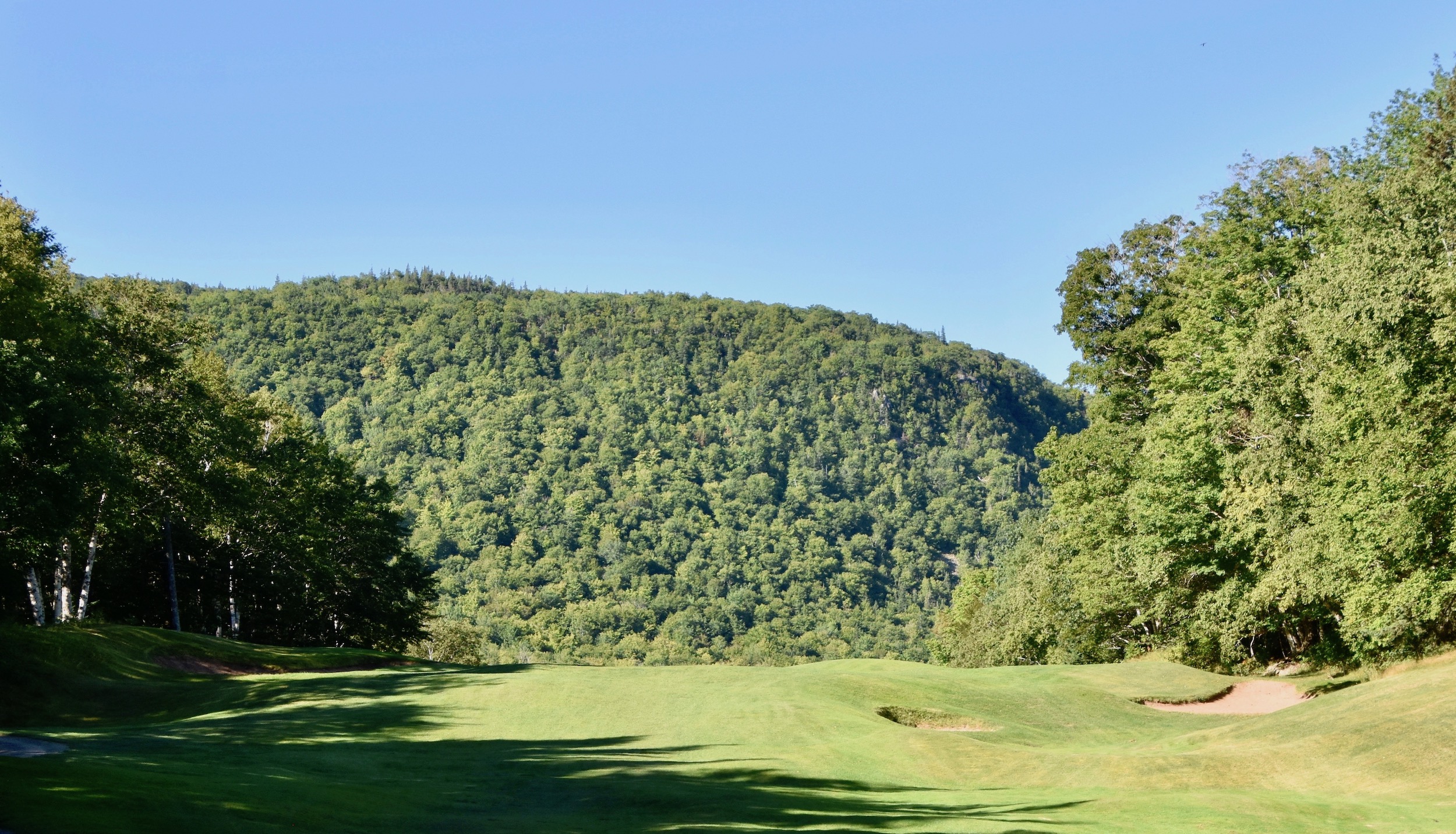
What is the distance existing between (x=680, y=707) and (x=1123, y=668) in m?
20.0

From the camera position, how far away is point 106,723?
26906 millimetres

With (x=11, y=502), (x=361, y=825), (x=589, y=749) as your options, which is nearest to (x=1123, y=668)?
(x=589, y=749)

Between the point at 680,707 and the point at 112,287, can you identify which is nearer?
the point at 680,707

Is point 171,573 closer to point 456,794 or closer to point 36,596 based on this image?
point 36,596

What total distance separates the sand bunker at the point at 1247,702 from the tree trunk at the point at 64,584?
4182 cm

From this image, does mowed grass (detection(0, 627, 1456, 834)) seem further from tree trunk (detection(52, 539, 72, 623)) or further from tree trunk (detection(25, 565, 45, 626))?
tree trunk (detection(52, 539, 72, 623))

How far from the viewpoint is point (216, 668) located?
3872 centimetres

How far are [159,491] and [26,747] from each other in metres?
36.6

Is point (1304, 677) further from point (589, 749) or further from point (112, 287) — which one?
point (112, 287)

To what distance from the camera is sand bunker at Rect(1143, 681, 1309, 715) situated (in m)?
34.2

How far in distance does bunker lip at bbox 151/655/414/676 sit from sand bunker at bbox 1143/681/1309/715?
2738cm

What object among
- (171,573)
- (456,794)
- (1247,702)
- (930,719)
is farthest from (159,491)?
(1247,702)

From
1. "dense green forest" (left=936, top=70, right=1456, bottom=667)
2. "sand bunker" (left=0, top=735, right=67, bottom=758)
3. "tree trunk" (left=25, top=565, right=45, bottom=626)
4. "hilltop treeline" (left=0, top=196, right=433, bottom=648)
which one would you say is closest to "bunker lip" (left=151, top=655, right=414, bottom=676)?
"hilltop treeline" (left=0, top=196, right=433, bottom=648)

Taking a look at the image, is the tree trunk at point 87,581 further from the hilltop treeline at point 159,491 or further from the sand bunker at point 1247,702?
the sand bunker at point 1247,702
